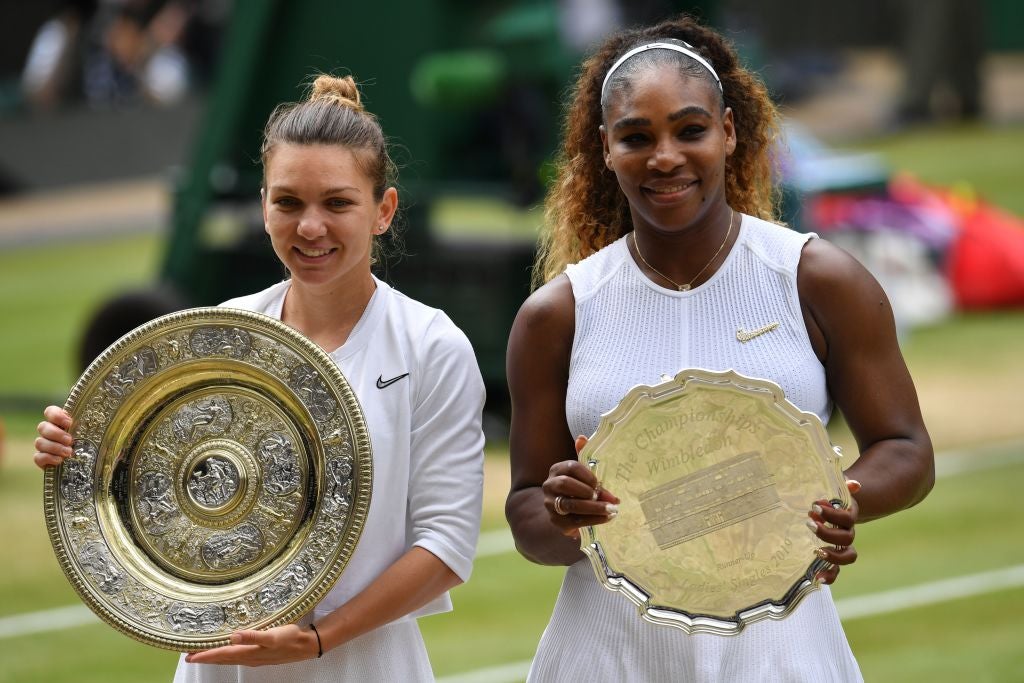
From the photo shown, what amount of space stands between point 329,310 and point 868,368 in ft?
3.02

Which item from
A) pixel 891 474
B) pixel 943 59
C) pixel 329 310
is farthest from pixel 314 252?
pixel 943 59

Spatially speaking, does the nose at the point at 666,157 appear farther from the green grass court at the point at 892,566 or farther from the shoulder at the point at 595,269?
the green grass court at the point at 892,566

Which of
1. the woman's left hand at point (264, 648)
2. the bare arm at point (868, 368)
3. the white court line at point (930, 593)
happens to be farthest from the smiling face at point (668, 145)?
the white court line at point (930, 593)

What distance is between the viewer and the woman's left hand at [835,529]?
2.60 metres

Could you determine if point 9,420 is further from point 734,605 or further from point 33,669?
point 734,605

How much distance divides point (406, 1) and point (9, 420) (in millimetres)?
3552

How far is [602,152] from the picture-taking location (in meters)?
3.13

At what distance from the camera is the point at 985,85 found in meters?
24.4

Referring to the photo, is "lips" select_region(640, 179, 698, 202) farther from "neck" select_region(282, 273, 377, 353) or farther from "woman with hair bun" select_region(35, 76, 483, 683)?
"neck" select_region(282, 273, 377, 353)

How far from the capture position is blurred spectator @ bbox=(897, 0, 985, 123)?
23.1 m

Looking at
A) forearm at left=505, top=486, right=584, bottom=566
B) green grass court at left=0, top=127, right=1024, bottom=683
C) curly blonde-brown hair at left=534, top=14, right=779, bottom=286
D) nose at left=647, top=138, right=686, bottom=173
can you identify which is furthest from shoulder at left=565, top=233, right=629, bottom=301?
green grass court at left=0, top=127, right=1024, bottom=683

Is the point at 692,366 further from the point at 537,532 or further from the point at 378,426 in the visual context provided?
the point at 378,426

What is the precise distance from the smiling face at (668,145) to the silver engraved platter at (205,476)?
1.92 feet

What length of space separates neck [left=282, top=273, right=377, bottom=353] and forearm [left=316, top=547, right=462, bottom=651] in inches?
16.0
